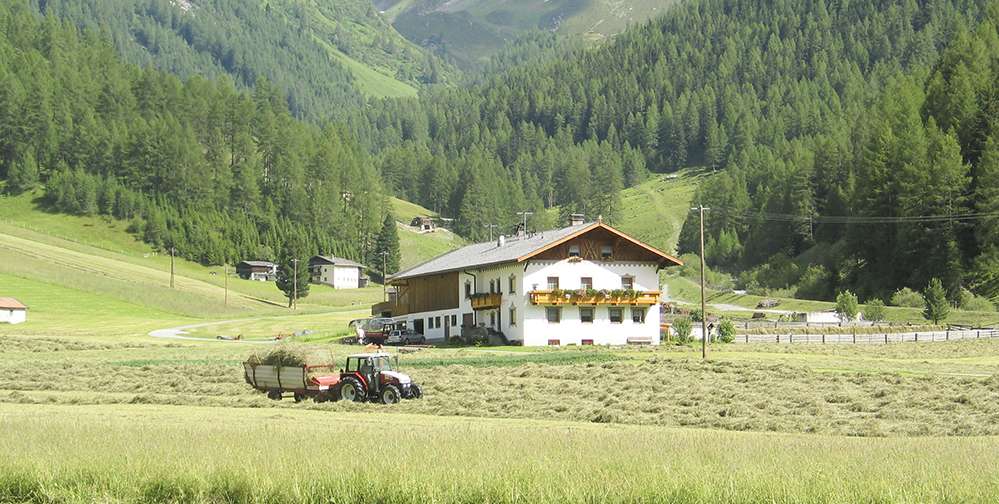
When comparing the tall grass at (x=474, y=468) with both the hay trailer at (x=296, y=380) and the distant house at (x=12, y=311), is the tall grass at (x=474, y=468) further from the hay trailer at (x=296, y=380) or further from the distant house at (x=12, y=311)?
the distant house at (x=12, y=311)

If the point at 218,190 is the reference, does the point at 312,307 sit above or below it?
below

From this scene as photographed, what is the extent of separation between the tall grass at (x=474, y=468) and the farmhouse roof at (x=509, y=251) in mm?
52635

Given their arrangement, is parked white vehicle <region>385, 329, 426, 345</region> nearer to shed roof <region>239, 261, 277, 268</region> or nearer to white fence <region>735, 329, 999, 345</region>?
white fence <region>735, 329, 999, 345</region>

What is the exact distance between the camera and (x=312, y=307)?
141500mm

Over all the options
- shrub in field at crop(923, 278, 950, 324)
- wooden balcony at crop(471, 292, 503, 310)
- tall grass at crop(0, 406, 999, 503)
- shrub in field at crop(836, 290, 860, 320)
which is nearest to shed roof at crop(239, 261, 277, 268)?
shrub in field at crop(836, 290, 860, 320)

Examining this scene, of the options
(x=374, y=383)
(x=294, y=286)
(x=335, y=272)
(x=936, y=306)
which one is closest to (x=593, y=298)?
(x=936, y=306)

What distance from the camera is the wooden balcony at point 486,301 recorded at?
77.7 metres

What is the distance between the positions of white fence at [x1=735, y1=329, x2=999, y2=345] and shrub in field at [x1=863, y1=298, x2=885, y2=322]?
68.3 feet

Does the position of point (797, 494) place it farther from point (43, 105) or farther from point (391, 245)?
point (43, 105)

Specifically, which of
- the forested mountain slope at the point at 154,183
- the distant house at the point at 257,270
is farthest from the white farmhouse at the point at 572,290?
the forested mountain slope at the point at 154,183

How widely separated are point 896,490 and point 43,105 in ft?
647

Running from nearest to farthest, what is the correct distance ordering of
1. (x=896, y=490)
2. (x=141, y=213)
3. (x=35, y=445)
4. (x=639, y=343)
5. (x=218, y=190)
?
(x=896, y=490), (x=35, y=445), (x=639, y=343), (x=141, y=213), (x=218, y=190)

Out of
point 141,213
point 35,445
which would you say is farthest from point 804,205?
point 35,445

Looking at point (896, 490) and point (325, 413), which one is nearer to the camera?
point (896, 490)
